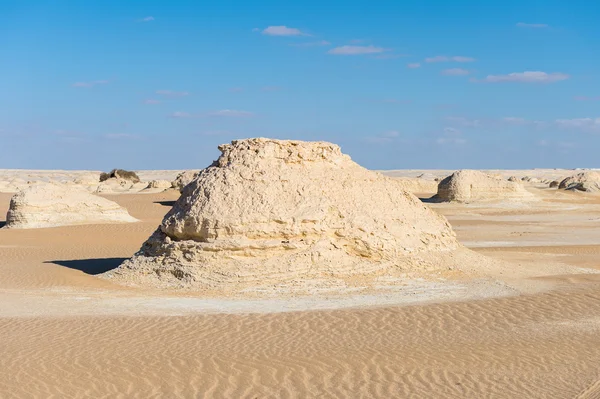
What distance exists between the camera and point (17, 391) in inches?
293

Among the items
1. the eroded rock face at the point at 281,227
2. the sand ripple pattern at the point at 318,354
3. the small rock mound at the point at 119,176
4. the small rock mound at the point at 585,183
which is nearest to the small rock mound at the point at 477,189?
the small rock mound at the point at 585,183

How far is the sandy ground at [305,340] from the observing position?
25.1ft

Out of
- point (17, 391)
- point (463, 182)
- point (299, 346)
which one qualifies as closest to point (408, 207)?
point (299, 346)

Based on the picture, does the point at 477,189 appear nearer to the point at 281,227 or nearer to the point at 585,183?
the point at 585,183

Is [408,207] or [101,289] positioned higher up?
[408,207]

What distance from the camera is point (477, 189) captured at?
40188 mm

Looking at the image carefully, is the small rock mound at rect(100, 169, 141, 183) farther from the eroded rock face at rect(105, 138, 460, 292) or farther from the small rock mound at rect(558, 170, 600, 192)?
the eroded rock face at rect(105, 138, 460, 292)

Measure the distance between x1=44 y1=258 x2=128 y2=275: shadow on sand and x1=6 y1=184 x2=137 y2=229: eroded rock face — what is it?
872cm

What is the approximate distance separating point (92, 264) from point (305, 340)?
28.9ft

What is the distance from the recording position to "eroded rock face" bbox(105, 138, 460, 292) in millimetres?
13414

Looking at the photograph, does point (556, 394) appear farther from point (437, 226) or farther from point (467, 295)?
point (437, 226)

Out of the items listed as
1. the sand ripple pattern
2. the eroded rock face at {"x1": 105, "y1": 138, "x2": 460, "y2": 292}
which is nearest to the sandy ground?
the sand ripple pattern

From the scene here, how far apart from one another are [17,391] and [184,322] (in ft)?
11.0

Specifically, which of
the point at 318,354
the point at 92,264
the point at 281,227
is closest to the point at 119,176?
the point at 92,264
